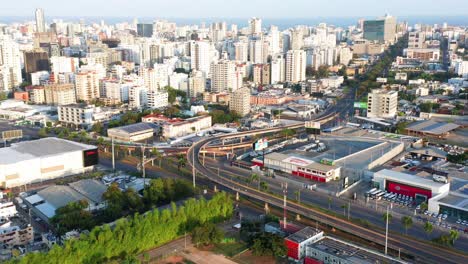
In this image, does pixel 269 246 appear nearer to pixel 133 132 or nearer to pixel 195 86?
pixel 133 132

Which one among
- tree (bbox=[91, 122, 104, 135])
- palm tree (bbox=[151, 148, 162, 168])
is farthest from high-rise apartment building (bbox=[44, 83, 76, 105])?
palm tree (bbox=[151, 148, 162, 168])

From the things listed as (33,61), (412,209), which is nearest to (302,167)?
(412,209)

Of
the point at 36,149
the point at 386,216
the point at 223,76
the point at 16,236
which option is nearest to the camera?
the point at 16,236

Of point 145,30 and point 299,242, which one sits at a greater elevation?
point 145,30

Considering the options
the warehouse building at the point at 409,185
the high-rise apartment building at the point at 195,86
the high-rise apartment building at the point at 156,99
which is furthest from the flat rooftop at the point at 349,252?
the high-rise apartment building at the point at 195,86

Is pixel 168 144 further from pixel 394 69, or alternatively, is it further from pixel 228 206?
pixel 394 69

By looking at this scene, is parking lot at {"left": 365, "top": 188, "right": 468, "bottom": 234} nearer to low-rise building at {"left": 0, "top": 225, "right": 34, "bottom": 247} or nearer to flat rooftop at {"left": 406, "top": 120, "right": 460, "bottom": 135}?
flat rooftop at {"left": 406, "top": 120, "right": 460, "bottom": 135}
